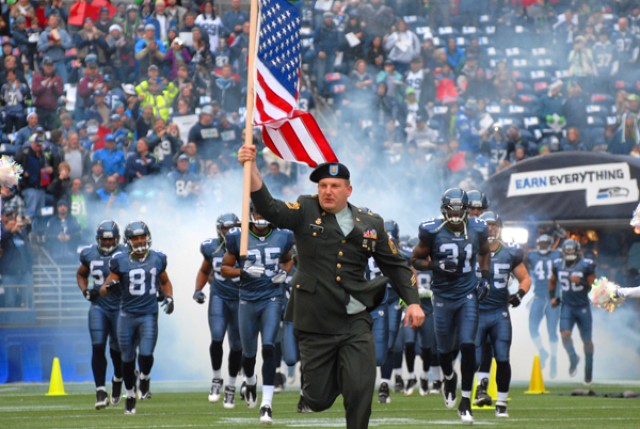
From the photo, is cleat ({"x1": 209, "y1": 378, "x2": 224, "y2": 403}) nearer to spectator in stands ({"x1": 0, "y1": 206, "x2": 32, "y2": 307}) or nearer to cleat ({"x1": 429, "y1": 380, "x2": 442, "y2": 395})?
cleat ({"x1": 429, "y1": 380, "x2": 442, "y2": 395})

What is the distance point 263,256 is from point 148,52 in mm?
11643

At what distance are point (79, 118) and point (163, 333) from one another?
191 inches

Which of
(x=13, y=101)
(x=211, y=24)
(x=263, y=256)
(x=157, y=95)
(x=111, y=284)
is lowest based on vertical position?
(x=111, y=284)

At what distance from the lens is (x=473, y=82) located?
1030 inches

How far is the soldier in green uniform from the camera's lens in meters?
8.09

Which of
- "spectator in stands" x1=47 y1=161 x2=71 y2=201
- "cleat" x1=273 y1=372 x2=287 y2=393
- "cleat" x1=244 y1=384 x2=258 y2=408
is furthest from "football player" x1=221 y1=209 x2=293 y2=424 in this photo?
"spectator in stands" x1=47 y1=161 x2=71 y2=201

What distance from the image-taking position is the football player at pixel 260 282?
1332 centimetres

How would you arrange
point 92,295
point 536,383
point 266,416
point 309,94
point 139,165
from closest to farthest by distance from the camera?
point 266,416, point 92,295, point 536,383, point 139,165, point 309,94

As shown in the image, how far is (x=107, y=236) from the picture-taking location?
1452cm

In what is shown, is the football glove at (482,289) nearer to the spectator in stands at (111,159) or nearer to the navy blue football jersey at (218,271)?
the navy blue football jersey at (218,271)

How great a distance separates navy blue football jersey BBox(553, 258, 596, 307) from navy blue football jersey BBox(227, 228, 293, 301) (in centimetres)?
696

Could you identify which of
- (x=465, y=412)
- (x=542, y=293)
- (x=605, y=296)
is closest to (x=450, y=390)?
(x=465, y=412)

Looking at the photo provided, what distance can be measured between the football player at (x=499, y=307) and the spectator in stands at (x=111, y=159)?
9.07m

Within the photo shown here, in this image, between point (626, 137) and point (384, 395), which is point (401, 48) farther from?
point (384, 395)
